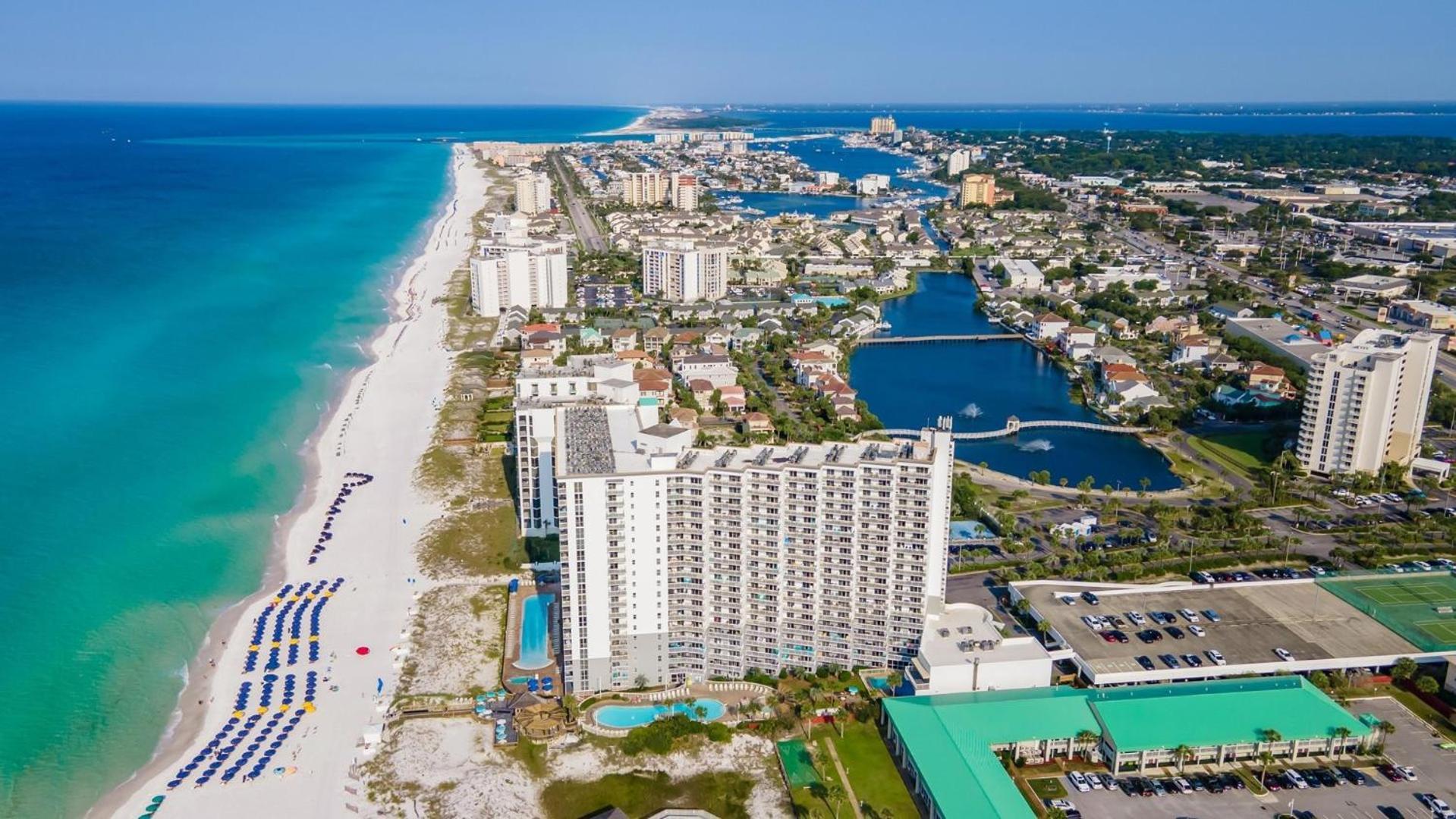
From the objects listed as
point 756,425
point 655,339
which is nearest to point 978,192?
point 655,339

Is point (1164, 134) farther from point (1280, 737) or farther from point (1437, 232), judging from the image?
point (1280, 737)

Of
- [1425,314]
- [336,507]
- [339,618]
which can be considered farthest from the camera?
[1425,314]

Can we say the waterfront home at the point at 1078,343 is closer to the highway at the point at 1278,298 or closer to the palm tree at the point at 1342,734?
the highway at the point at 1278,298

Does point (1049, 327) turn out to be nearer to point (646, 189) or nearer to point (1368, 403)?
point (1368, 403)

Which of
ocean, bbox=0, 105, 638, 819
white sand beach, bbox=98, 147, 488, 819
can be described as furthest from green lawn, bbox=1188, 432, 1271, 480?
ocean, bbox=0, 105, 638, 819

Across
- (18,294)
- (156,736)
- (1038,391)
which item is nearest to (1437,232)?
(1038,391)
